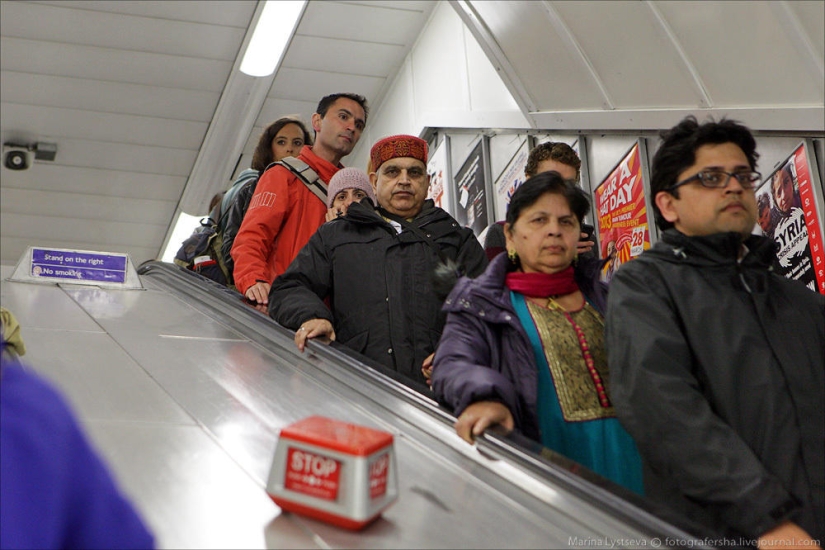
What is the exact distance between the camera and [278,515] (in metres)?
1.91

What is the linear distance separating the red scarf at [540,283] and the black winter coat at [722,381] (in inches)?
13.0

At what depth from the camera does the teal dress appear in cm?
243

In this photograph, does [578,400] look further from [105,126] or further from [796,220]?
[105,126]

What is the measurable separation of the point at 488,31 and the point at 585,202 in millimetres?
5289

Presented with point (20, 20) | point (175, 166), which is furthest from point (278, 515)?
point (175, 166)

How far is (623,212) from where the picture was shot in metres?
6.45

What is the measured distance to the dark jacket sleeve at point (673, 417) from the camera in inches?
76.5

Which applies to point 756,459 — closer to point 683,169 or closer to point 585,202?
point 683,169

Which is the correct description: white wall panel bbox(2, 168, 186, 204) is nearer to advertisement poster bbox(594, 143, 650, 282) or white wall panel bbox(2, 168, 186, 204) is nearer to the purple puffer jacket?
advertisement poster bbox(594, 143, 650, 282)

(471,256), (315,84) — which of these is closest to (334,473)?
(471,256)

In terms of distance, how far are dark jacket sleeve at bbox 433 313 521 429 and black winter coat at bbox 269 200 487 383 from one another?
742mm

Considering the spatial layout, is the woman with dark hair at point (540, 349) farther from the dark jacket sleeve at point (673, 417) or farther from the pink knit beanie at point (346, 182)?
the pink knit beanie at point (346, 182)

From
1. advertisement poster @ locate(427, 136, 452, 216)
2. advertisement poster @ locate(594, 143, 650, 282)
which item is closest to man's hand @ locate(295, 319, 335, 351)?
advertisement poster @ locate(594, 143, 650, 282)

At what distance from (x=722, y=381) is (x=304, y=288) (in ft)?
5.86
